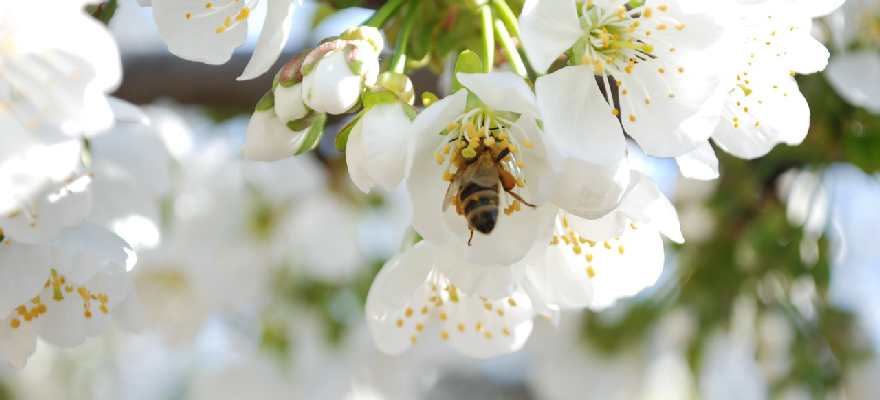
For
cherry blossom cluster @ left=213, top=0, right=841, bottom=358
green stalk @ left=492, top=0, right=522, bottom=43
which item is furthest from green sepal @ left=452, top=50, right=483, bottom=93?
green stalk @ left=492, top=0, right=522, bottom=43

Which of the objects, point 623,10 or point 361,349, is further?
point 361,349

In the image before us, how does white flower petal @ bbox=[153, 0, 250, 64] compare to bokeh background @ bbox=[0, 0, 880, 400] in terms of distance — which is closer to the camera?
white flower petal @ bbox=[153, 0, 250, 64]

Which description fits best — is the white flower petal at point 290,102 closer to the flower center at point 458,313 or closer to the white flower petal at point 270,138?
the white flower petal at point 270,138

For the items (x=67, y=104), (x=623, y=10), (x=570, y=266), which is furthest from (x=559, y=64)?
(x=67, y=104)

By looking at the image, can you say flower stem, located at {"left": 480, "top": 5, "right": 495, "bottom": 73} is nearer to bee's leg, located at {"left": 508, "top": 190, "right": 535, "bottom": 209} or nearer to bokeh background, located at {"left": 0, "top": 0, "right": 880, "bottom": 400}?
bee's leg, located at {"left": 508, "top": 190, "right": 535, "bottom": 209}

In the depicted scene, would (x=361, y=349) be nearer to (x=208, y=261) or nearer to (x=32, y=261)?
(x=208, y=261)

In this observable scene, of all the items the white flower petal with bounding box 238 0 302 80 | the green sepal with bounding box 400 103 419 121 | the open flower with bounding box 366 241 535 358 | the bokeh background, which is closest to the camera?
the green sepal with bounding box 400 103 419 121
